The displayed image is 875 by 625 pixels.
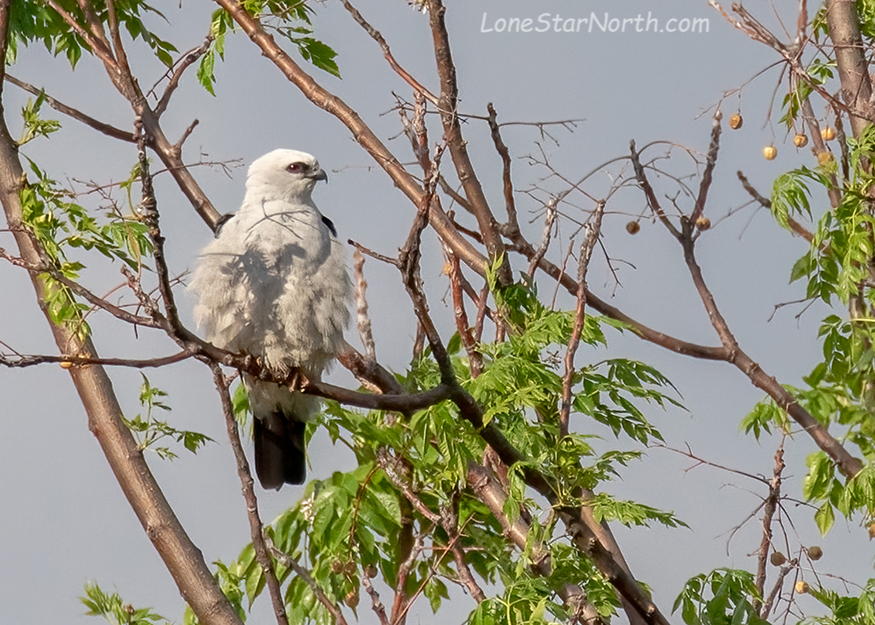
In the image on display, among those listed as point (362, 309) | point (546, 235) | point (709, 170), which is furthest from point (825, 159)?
point (362, 309)

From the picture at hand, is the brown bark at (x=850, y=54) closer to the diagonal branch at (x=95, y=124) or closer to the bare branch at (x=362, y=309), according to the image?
the bare branch at (x=362, y=309)

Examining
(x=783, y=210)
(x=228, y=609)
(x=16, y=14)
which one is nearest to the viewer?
(x=228, y=609)

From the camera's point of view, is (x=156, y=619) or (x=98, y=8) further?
(x=98, y=8)

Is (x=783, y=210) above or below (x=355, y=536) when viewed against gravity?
above

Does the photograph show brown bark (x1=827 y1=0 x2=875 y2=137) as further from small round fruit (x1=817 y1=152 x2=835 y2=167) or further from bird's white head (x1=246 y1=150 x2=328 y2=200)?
bird's white head (x1=246 y1=150 x2=328 y2=200)

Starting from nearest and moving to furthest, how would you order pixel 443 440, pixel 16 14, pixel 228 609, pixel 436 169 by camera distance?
pixel 436 169 → pixel 443 440 → pixel 228 609 → pixel 16 14

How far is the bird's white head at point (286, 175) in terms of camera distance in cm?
563

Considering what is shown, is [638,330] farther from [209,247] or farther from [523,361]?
[209,247]

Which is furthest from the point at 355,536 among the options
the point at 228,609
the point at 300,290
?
the point at 300,290

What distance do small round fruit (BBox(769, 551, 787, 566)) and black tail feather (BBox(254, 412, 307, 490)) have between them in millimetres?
2611

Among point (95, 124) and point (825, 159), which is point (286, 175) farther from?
point (825, 159)

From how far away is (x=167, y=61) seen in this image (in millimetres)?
5559

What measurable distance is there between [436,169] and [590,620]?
71.4 inches

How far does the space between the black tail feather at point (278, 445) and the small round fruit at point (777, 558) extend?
2.61 meters
